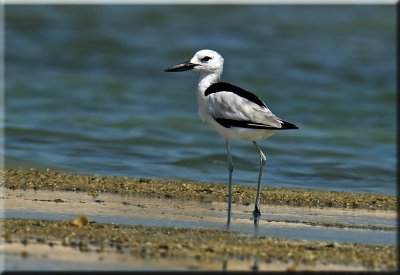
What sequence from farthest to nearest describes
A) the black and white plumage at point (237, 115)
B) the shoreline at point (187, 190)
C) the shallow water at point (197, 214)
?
the shoreline at point (187, 190) → the black and white plumage at point (237, 115) → the shallow water at point (197, 214)

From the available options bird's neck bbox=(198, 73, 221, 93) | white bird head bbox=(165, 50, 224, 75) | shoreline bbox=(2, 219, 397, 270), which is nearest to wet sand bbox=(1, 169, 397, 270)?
shoreline bbox=(2, 219, 397, 270)

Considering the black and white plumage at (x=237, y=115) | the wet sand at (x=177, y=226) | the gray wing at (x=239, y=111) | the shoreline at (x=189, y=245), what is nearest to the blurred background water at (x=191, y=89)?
the wet sand at (x=177, y=226)

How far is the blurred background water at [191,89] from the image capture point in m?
12.8

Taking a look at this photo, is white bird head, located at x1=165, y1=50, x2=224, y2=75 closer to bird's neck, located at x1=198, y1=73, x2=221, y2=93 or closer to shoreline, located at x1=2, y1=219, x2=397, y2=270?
bird's neck, located at x1=198, y1=73, x2=221, y2=93

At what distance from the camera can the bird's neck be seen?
9.55m

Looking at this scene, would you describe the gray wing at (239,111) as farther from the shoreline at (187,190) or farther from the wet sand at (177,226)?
the shoreline at (187,190)

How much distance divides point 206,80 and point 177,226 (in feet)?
7.16

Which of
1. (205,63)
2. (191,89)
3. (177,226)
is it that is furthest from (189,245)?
(191,89)

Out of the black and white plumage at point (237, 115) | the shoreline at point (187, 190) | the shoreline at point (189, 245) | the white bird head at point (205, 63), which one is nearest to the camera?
the shoreline at point (189, 245)

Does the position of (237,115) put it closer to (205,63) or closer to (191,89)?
(205,63)

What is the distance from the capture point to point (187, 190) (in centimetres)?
1020

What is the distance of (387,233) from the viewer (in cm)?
827

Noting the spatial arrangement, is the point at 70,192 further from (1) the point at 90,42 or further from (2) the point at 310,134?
(1) the point at 90,42

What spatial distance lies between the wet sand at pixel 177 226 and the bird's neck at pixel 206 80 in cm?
117
